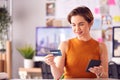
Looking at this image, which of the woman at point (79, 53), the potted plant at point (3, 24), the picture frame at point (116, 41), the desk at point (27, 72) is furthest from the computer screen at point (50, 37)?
the woman at point (79, 53)

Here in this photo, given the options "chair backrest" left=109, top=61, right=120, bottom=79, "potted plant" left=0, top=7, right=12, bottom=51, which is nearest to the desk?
"potted plant" left=0, top=7, right=12, bottom=51

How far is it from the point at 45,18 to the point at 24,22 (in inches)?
14.3

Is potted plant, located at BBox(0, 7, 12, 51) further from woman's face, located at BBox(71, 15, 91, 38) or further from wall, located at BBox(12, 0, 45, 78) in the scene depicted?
woman's face, located at BBox(71, 15, 91, 38)

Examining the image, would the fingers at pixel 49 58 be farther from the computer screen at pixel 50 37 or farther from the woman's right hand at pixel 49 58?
the computer screen at pixel 50 37

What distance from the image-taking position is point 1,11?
13.6 ft

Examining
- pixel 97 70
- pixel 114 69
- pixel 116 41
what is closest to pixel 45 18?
pixel 116 41

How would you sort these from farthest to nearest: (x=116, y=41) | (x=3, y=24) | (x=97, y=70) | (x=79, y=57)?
1. (x=3, y=24)
2. (x=116, y=41)
3. (x=79, y=57)
4. (x=97, y=70)

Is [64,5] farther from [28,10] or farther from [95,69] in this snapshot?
[95,69]

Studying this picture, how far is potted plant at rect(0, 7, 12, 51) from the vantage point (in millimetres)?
4109

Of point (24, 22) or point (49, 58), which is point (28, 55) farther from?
point (49, 58)

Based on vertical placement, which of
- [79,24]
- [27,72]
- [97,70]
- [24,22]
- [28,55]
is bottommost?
[27,72]

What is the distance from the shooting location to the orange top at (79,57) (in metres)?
1.28

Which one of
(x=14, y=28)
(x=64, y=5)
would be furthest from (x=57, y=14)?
(x=14, y=28)

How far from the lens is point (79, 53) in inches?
51.9
